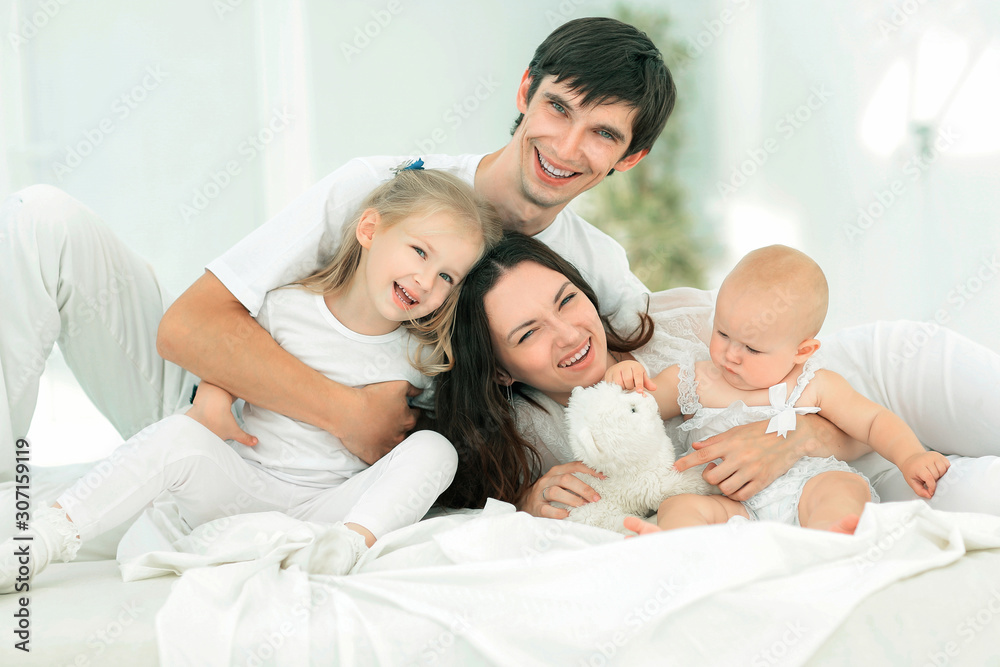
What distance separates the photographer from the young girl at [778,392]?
1.25 metres

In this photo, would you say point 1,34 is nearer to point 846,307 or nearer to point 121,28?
point 121,28

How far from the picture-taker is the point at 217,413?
1485 mm

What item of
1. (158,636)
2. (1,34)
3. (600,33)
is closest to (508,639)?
(158,636)

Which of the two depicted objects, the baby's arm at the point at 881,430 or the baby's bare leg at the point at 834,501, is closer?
the baby's bare leg at the point at 834,501

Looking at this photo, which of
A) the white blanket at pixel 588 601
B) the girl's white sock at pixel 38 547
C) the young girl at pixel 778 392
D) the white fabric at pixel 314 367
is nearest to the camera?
the white blanket at pixel 588 601

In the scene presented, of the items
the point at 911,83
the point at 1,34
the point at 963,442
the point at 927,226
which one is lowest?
the point at 963,442

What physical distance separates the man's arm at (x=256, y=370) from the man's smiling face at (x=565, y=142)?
67 cm

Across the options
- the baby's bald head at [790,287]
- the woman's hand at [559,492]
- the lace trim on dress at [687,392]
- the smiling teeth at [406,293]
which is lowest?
the woman's hand at [559,492]

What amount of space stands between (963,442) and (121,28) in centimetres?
388

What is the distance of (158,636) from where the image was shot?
2.85ft

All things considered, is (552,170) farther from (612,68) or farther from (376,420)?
(376,420)

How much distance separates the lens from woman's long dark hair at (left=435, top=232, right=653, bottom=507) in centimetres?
153

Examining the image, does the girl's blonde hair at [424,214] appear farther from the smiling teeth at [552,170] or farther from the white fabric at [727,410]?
the white fabric at [727,410]

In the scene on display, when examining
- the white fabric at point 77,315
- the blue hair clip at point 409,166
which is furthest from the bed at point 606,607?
the blue hair clip at point 409,166
